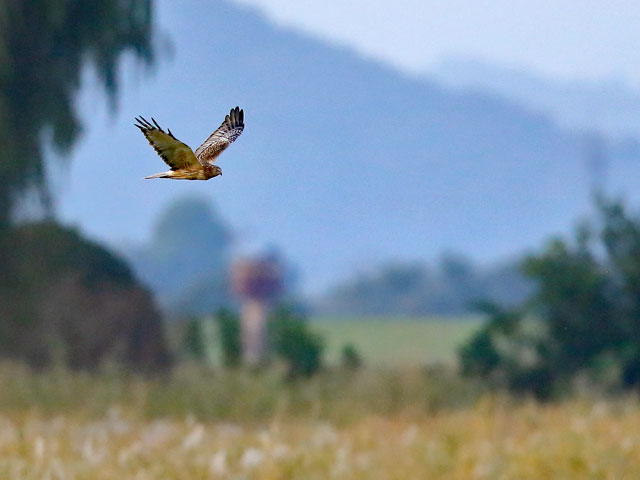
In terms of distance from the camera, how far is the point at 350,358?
1397 cm

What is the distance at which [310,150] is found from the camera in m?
194

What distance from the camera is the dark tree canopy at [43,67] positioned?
44.9 ft

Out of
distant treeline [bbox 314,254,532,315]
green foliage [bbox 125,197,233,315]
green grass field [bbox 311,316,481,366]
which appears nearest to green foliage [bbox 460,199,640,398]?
green grass field [bbox 311,316,481,366]

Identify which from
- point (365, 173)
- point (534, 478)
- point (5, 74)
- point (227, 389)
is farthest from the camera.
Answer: point (365, 173)

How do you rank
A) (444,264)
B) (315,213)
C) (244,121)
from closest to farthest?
1. (244,121)
2. (444,264)
3. (315,213)

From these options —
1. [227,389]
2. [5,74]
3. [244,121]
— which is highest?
[5,74]

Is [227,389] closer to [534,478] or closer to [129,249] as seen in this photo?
[534,478]

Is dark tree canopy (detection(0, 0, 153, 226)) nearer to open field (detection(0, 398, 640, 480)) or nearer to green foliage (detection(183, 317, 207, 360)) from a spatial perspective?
green foliage (detection(183, 317, 207, 360))

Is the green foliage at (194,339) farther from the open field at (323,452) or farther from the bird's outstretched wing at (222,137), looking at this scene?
the bird's outstretched wing at (222,137)

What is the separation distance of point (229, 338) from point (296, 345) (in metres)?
1.01

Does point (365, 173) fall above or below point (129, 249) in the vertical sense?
above

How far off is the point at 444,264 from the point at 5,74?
43.1 metres

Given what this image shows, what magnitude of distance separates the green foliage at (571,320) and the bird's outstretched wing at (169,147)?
12.3 metres

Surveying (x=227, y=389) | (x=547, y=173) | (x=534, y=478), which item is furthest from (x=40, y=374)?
(x=547, y=173)
